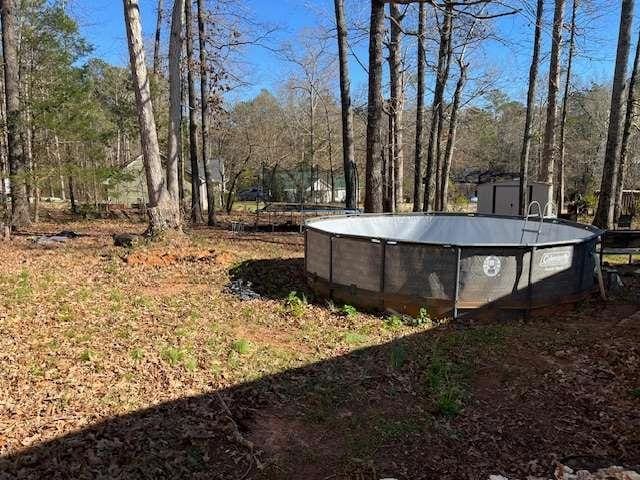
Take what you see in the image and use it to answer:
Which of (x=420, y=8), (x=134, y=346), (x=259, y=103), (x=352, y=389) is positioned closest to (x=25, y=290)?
(x=134, y=346)

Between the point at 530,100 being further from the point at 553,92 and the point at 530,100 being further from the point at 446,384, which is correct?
the point at 446,384

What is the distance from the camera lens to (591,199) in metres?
24.0

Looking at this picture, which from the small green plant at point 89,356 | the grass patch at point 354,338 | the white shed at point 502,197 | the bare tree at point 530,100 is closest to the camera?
the small green plant at point 89,356

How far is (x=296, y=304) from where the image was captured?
6.98 metres

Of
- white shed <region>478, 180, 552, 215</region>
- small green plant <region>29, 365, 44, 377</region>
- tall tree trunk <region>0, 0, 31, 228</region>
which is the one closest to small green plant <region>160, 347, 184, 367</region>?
small green plant <region>29, 365, 44, 377</region>

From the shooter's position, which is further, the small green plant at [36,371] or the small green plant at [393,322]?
the small green plant at [393,322]

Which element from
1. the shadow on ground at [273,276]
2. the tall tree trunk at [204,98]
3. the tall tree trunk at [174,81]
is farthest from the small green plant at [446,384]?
the tall tree trunk at [204,98]

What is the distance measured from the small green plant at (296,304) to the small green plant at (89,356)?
2.71 metres

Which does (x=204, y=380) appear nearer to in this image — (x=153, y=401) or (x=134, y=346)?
(x=153, y=401)

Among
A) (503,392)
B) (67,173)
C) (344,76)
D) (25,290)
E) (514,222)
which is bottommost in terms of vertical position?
(503,392)

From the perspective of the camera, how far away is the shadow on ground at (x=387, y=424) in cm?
319

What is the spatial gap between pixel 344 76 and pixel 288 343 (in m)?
12.0

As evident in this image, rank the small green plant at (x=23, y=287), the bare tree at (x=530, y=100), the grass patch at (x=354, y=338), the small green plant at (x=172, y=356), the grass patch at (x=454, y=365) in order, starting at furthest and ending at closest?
the bare tree at (x=530, y=100)
the small green plant at (x=23, y=287)
the grass patch at (x=354, y=338)
the small green plant at (x=172, y=356)
the grass patch at (x=454, y=365)

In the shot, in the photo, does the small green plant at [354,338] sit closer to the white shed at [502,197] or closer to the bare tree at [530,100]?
the bare tree at [530,100]
